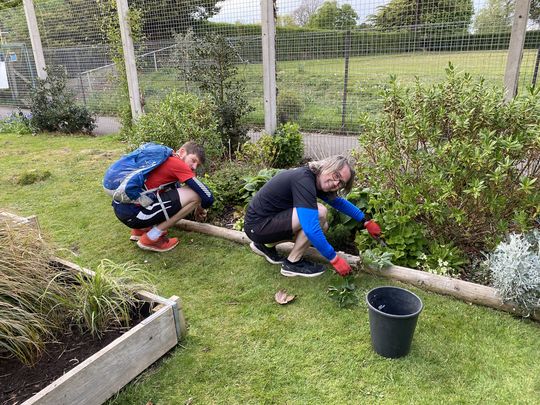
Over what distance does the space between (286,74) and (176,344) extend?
462 cm

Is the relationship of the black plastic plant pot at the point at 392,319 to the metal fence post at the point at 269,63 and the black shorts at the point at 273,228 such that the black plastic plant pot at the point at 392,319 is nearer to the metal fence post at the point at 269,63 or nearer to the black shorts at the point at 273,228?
the black shorts at the point at 273,228

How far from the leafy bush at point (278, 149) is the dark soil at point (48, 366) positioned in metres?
3.35

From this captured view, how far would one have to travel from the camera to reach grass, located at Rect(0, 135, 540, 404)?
2.27 meters

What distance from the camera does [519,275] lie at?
2.62 m

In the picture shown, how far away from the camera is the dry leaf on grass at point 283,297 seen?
3.06 m

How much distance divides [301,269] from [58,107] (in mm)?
8682

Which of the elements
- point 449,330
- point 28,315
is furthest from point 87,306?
point 449,330

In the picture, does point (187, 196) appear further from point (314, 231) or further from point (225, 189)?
point (314, 231)

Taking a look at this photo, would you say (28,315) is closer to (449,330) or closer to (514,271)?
(449,330)

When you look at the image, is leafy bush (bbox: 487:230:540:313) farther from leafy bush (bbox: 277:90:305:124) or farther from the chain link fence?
leafy bush (bbox: 277:90:305:124)

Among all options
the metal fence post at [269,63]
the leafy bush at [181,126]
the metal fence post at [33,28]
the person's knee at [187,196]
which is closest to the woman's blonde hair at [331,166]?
the person's knee at [187,196]

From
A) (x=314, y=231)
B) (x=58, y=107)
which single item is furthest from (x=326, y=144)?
(x=58, y=107)

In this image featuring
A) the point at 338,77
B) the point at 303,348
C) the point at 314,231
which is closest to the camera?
the point at 303,348

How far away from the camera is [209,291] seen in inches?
129
